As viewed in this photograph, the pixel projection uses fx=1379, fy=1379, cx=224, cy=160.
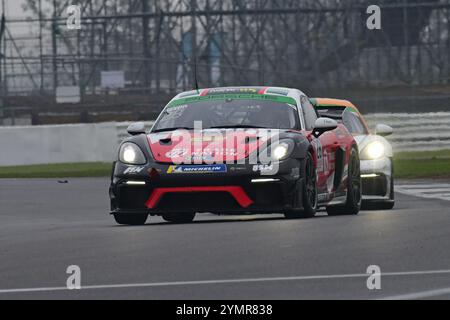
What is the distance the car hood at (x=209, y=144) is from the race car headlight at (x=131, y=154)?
12 centimetres

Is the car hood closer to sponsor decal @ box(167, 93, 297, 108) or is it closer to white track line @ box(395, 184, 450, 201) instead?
sponsor decal @ box(167, 93, 297, 108)

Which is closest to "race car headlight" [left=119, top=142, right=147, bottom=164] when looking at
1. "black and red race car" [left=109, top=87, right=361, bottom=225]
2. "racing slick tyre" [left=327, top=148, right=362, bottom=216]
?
"black and red race car" [left=109, top=87, right=361, bottom=225]

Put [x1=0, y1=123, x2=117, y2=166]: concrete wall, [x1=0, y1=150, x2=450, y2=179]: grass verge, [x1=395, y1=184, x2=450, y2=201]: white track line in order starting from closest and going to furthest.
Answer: [x1=395, y1=184, x2=450, y2=201]: white track line < [x1=0, y1=150, x2=450, y2=179]: grass verge < [x1=0, y1=123, x2=117, y2=166]: concrete wall

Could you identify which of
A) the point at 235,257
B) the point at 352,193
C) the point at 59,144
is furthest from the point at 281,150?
the point at 59,144

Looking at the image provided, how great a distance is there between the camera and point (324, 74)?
1946 inches

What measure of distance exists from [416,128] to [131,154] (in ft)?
73.0

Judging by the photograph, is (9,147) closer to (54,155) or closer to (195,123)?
(54,155)

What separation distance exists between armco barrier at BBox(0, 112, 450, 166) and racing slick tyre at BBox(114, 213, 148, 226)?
67.5ft

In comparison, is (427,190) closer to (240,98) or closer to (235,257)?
(240,98)

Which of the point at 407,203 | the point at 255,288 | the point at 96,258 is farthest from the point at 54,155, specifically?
the point at 255,288

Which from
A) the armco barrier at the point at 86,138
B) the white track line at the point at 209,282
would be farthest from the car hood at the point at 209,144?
the armco barrier at the point at 86,138

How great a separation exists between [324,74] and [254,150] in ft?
124

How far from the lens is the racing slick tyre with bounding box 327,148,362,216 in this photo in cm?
1408
